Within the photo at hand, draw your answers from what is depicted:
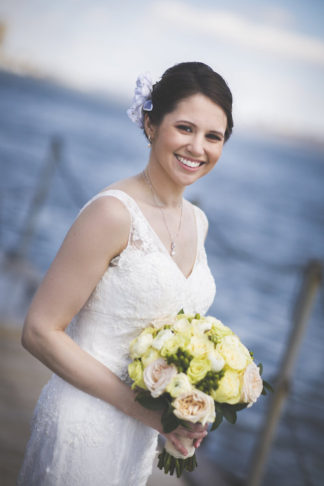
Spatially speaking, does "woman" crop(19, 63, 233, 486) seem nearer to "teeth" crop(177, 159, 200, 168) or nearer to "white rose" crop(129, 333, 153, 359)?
"teeth" crop(177, 159, 200, 168)

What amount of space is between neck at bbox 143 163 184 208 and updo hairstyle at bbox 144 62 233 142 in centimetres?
21

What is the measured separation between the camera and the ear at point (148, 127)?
207cm

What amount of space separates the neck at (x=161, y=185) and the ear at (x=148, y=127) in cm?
14

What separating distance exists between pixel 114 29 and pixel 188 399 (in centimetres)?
8088

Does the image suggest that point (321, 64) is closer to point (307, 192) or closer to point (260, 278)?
point (307, 192)

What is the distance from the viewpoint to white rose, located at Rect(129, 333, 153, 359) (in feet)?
5.52

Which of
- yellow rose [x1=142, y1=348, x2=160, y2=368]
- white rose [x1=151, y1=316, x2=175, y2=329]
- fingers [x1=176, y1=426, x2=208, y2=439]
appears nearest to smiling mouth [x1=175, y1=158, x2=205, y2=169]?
white rose [x1=151, y1=316, x2=175, y2=329]

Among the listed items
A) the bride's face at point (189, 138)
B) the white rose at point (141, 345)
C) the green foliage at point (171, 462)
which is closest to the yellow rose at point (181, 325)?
the white rose at point (141, 345)

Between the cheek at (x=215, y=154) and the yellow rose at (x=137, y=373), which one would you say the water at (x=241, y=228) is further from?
the yellow rose at (x=137, y=373)

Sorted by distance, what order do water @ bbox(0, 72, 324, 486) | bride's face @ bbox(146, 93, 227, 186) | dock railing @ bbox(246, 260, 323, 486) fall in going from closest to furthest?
bride's face @ bbox(146, 93, 227, 186)
dock railing @ bbox(246, 260, 323, 486)
water @ bbox(0, 72, 324, 486)

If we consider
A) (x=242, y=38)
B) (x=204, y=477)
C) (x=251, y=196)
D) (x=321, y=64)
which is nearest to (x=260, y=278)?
(x=204, y=477)

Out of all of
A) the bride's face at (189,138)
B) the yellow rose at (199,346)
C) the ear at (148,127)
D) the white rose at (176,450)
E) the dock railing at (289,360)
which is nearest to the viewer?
the yellow rose at (199,346)

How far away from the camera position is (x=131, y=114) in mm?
2168

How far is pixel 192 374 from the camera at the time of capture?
1583mm
